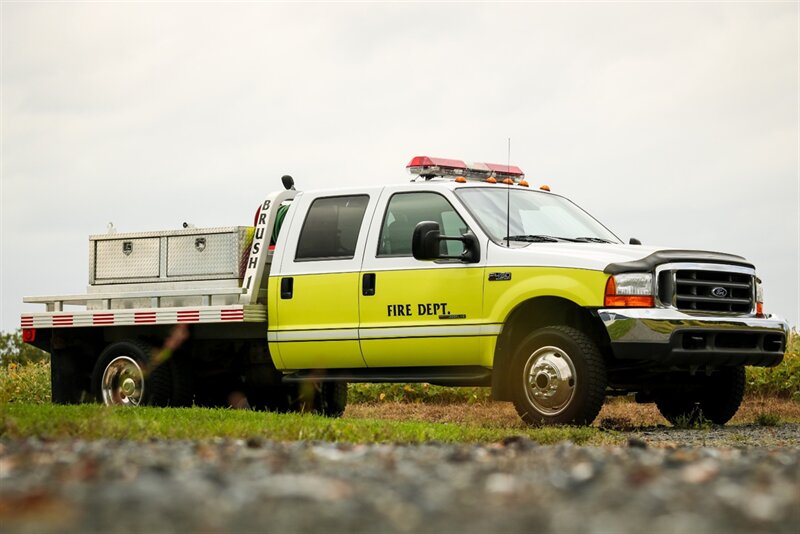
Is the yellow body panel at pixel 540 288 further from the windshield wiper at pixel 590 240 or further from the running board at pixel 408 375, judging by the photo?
the windshield wiper at pixel 590 240

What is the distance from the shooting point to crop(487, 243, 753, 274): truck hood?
34.1 feet

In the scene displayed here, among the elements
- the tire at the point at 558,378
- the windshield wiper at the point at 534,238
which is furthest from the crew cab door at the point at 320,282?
the tire at the point at 558,378

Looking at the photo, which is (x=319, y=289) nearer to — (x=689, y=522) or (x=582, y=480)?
(x=582, y=480)

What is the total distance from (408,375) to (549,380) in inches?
57.3

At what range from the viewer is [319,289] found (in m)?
11.8

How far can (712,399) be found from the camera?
12.3 m

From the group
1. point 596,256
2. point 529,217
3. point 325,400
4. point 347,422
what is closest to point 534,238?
point 529,217

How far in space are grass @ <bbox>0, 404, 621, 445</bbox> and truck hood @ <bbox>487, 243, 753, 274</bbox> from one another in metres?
1.44

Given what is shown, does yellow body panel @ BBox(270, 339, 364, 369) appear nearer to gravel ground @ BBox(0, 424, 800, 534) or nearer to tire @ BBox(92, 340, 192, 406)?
tire @ BBox(92, 340, 192, 406)

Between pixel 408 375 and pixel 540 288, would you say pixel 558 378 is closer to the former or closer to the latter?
pixel 540 288

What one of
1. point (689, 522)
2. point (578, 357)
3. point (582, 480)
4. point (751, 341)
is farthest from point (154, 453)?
point (751, 341)

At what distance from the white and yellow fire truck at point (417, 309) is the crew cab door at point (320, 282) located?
0.01 metres

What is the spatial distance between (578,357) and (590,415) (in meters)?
0.51

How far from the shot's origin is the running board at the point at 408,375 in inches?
436
